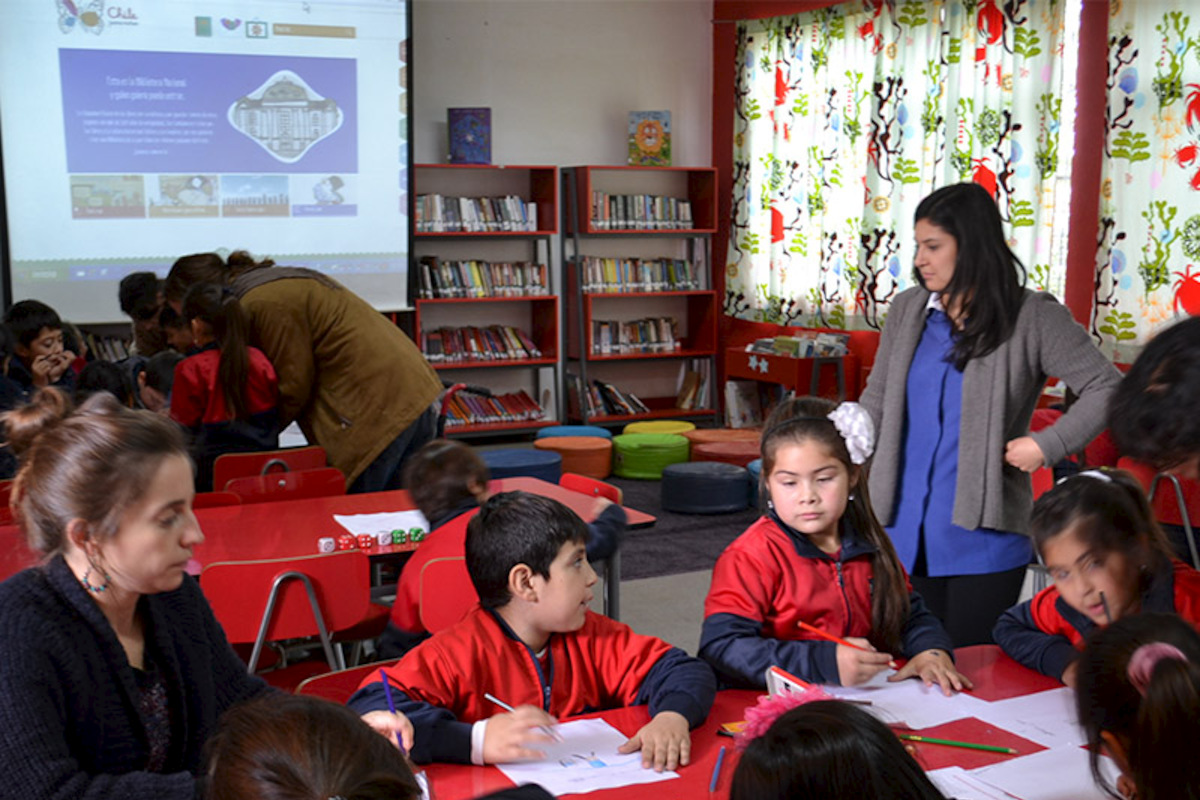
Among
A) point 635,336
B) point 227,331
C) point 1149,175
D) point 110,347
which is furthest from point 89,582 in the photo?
point 635,336

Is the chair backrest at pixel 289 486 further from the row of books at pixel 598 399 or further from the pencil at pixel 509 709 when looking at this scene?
the row of books at pixel 598 399

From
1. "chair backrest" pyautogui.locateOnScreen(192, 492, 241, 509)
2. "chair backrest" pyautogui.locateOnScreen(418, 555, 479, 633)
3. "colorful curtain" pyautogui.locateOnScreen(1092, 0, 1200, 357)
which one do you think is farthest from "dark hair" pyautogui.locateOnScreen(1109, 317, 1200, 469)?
"colorful curtain" pyautogui.locateOnScreen(1092, 0, 1200, 357)

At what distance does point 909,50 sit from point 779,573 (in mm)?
5643

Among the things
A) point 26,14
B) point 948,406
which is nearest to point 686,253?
point 26,14

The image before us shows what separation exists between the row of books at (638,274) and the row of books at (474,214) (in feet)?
1.73

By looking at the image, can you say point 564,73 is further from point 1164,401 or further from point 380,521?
point 1164,401

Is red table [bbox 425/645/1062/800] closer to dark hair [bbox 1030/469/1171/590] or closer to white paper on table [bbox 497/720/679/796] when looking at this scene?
white paper on table [bbox 497/720/679/796]

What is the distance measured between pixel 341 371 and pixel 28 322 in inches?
51.4

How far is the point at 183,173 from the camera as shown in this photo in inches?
265

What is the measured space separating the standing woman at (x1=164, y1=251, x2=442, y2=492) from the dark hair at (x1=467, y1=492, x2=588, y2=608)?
1.99 m

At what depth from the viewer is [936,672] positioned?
6.36 ft

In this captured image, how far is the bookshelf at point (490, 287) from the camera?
7.78 metres

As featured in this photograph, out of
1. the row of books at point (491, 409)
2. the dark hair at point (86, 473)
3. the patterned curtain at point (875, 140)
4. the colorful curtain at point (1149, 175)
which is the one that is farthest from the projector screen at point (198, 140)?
the dark hair at point (86, 473)

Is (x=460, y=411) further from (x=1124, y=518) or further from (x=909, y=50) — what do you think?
(x=1124, y=518)
